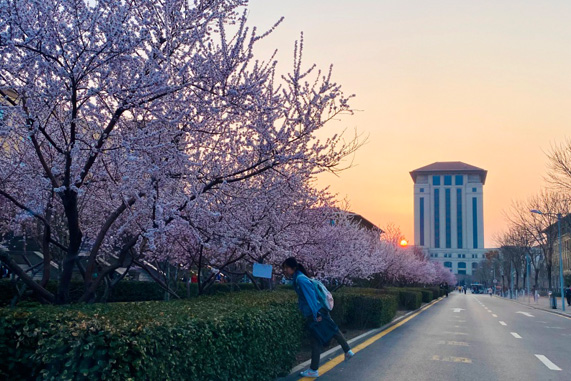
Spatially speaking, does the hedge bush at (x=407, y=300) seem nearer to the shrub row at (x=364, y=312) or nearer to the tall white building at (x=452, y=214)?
the shrub row at (x=364, y=312)

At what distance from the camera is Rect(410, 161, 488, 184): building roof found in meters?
178

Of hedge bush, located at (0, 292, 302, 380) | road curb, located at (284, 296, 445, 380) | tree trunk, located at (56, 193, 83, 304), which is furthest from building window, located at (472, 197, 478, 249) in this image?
hedge bush, located at (0, 292, 302, 380)

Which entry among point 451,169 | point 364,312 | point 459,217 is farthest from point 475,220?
point 364,312

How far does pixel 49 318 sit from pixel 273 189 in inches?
182

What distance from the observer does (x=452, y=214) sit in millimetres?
179500

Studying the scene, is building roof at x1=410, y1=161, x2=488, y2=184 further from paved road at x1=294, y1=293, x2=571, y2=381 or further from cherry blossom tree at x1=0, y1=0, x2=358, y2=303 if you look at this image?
cherry blossom tree at x1=0, y1=0, x2=358, y2=303

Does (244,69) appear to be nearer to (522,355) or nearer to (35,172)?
(35,172)

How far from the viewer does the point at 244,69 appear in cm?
700

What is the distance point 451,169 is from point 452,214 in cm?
1538

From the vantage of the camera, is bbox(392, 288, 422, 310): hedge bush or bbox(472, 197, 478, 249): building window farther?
bbox(472, 197, 478, 249): building window

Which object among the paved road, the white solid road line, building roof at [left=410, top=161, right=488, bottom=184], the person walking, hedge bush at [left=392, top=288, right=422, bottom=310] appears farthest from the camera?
building roof at [left=410, top=161, right=488, bottom=184]

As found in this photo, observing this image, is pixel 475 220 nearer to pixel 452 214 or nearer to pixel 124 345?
pixel 452 214

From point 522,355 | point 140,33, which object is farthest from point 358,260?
point 140,33

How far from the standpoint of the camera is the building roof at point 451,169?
17812cm
